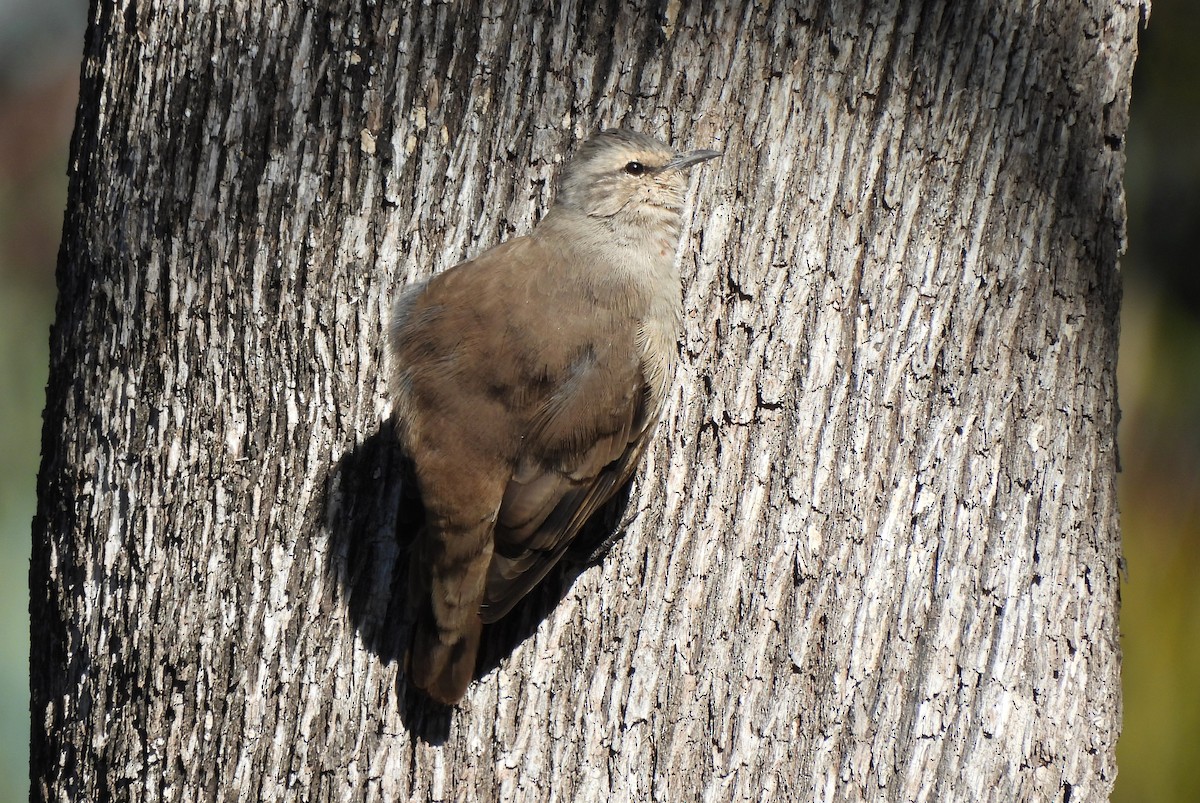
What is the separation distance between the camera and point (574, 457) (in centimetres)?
223

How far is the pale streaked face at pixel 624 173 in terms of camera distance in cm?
214

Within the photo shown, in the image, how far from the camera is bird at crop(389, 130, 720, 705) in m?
2.12

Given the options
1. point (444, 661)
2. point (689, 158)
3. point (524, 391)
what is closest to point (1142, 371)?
point (689, 158)

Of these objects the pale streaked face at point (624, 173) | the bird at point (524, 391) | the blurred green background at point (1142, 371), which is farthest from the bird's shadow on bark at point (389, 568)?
the blurred green background at point (1142, 371)

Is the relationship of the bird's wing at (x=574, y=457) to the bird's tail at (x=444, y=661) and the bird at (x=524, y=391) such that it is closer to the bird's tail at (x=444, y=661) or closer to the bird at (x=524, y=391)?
the bird at (x=524, y=391)

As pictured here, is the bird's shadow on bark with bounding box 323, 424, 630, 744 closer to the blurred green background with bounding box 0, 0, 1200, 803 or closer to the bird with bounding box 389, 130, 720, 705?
the bird with bounding box 389, 130, 720, 705

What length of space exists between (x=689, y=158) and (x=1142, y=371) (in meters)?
3.14

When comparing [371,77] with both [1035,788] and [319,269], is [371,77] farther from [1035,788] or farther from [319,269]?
[1035,788]

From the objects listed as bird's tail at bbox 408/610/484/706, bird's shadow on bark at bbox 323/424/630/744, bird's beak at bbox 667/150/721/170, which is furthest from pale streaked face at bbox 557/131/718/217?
bird's tail at bbox 408/610/484/706

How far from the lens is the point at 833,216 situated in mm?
2092

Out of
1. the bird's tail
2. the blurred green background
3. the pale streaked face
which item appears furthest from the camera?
the blurred green background

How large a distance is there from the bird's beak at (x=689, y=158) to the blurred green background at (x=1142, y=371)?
3.01 m

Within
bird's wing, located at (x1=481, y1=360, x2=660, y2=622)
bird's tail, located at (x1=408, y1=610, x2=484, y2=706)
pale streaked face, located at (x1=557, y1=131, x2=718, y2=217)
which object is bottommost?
bird's tail, located at (x1=408, y1=610, x2=484, y2=706)

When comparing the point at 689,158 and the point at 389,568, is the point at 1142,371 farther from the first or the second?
the point at 389,568
